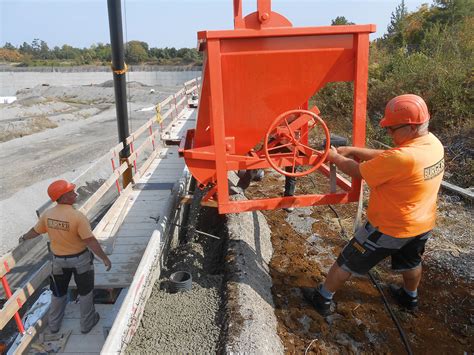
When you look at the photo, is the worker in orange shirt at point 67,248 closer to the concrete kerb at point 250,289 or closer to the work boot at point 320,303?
the concrete kerb at point 250,289

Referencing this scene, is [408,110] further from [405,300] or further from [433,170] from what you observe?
[405,300]

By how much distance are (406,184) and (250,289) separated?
69.2 inches

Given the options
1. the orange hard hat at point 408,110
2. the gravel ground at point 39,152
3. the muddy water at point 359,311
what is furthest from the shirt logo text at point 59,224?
the gravel ground at point 39,152

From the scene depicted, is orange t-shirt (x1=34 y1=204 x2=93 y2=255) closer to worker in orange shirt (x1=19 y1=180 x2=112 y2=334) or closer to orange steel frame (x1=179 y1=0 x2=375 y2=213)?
worker in orange shirt (x1=19 y1=180 x2=112 y2=334)

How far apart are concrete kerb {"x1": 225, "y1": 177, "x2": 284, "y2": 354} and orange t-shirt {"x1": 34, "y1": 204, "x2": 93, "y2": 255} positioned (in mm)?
1594

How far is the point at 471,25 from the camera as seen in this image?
10211 mm

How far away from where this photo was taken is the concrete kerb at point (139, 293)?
2.71 metres

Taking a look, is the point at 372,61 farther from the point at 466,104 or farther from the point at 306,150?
the point at 306,150

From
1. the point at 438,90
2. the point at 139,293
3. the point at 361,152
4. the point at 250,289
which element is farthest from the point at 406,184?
the point at 438,90

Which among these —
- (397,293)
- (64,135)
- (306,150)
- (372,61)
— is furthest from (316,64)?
(64,135)

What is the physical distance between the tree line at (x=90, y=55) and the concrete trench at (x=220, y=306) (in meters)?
54.5

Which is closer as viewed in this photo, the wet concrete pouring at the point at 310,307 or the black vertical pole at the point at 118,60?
the wet concrete pouring at the point at 310,307

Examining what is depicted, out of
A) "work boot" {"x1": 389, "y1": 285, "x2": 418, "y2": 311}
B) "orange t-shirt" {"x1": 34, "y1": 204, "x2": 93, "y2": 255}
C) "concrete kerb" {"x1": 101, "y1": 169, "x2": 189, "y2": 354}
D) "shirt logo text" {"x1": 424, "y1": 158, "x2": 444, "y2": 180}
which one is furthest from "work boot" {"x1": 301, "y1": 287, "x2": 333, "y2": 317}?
"orange t-shirt" {"x1": 34, "y1": 204, "x2": 93, "y2": 255}

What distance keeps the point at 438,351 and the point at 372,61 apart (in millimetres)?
11724
